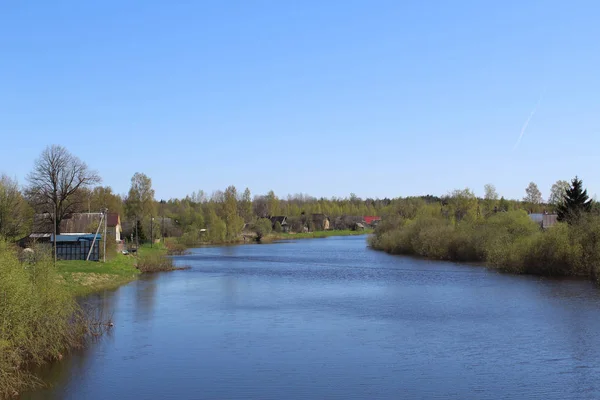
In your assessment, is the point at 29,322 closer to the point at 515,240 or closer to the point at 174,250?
the point at 515,240

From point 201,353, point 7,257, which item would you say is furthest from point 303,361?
point 7,257

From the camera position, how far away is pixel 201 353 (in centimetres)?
2055

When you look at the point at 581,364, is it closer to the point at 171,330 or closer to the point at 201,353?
the point at 201,353

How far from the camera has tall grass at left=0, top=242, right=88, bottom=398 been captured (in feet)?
51.0

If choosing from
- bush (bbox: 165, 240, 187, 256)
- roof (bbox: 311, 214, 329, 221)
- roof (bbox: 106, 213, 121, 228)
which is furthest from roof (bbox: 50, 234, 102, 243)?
roof (bbox: 311, 214, 329, 221)

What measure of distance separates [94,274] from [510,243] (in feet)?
110

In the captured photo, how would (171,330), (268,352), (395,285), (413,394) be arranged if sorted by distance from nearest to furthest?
(413,394), (268,352), (171,330), (395,285)

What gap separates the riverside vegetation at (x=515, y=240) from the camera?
41938 millimetres

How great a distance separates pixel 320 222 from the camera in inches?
6452

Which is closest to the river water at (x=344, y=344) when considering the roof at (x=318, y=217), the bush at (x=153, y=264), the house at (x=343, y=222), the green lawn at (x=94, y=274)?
the green lawn at (x=94, y=274)

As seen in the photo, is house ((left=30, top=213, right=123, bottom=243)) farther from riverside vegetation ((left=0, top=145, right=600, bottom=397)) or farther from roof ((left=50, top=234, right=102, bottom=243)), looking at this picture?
roof ((left=50, top=234, right=102, bottom=243))

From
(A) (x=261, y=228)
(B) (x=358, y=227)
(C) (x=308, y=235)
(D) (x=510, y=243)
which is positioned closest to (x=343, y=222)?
(B) (x=358, y=227)

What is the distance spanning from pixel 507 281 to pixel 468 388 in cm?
2622

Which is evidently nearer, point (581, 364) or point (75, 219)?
point (581, 364)
